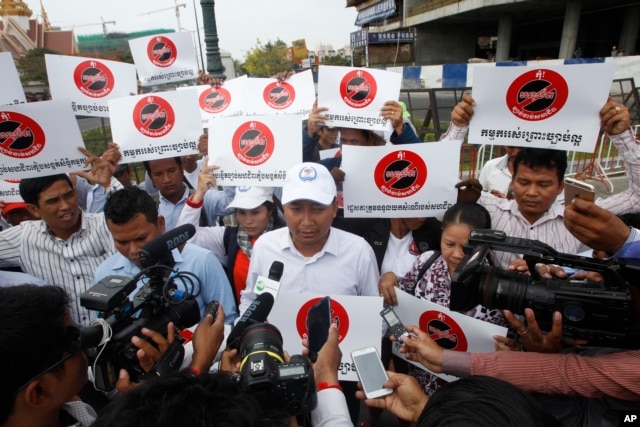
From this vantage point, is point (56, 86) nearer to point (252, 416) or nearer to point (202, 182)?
point (202, 182)

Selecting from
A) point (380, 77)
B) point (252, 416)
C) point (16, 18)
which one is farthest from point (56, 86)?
point (16, 18)

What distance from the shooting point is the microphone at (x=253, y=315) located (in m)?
1.41

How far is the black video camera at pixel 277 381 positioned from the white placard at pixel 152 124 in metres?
2.33

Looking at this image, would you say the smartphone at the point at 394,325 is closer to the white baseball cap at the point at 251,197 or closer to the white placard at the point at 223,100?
the white baseball cap at the point at 251,197

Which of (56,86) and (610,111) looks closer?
(610,111)

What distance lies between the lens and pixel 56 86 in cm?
371

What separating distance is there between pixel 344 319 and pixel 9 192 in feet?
11.0

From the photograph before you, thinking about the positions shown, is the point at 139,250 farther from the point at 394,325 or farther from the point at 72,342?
the point at 394,325

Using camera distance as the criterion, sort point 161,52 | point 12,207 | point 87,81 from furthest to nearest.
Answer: point 161,52, point 87,81, point 12,207

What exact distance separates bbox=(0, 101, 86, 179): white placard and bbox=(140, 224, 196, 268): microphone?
1926 millimetres

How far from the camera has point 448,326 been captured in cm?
193

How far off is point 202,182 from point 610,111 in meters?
2.52

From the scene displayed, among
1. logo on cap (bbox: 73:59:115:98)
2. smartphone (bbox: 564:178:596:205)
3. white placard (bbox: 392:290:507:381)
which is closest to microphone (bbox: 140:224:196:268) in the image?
white placard (bbox: 392:290:507:381)

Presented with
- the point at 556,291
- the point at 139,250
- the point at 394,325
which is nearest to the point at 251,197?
the point at 139,250
